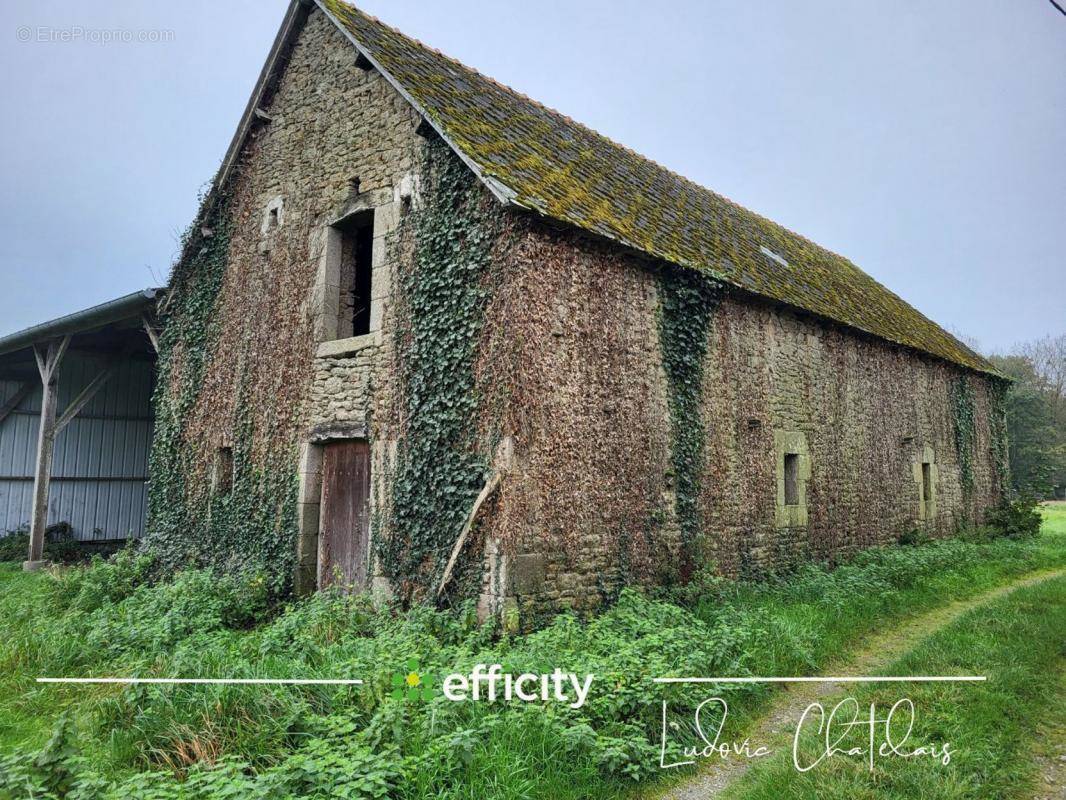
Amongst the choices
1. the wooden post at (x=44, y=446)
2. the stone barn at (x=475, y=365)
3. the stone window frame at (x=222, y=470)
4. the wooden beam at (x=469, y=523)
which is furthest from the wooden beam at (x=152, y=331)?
the wooden beam at (x=469, y=523)

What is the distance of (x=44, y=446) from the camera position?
1316 cm

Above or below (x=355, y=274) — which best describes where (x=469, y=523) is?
below

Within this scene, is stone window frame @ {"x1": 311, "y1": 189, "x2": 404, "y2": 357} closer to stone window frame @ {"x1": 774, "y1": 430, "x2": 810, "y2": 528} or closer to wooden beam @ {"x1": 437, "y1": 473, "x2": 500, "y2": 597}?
wooden beam @ {"x1": 437, "y1": 473, "x2": 500, "y2": 597}

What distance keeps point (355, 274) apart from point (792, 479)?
7.28m

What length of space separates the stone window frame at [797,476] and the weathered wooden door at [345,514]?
19.5ft

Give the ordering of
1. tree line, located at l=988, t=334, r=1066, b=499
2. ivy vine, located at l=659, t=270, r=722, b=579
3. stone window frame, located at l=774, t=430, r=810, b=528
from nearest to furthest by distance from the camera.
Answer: ivy vine, located at l=659, t=270, r=722, b=579, stone window frame, located at l=774, t=430, r=810, b=528, tree line, located at l=988, t=334, r=1066, b=499

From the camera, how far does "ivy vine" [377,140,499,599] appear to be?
7344 mm

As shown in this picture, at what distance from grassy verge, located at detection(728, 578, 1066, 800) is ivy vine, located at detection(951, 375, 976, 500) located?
9.80 metres

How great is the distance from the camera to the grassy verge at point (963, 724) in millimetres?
4129

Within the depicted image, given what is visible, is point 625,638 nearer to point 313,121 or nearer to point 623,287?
point 623,287

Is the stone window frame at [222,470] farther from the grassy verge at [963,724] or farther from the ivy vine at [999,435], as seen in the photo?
the ivy vine at [999,435]

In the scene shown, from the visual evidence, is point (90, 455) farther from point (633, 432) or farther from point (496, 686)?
point (496, 686)

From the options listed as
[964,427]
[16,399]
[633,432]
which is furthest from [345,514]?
[964,427]

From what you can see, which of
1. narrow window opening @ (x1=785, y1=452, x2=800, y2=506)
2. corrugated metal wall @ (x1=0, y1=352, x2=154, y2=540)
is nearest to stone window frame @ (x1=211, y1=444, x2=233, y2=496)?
corrugated metal wall @ (x1=0, y1=352, x2=154, y2=540)
